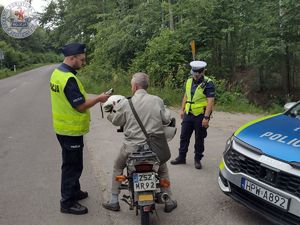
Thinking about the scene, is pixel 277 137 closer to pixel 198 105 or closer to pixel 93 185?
pixel 198 105

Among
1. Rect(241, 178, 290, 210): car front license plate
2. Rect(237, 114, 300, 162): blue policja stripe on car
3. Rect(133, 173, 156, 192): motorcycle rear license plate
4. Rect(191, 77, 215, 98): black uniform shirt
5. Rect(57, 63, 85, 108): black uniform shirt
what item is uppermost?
Rect(57, 63, 85, 108): black uniform shirt

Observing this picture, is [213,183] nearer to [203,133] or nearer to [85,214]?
[203,133]

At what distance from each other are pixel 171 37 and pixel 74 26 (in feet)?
59.7

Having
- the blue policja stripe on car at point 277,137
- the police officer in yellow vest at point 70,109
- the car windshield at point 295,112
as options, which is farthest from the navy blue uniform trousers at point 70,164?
the car windshield at point 295,112

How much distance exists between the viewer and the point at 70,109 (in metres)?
4.21

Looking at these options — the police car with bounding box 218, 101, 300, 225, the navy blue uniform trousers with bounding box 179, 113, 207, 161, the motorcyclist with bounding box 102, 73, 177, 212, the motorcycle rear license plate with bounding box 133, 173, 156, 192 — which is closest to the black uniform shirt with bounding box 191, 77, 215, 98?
the navy blue uniform trousers with bounding box 179, 113, 207, 161

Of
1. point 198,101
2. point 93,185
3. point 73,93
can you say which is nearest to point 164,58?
point 198,101

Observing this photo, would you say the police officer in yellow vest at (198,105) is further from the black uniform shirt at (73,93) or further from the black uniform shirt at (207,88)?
the black uniform shirt at (73,93)

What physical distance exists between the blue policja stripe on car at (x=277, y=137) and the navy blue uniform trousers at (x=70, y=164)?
1.79m

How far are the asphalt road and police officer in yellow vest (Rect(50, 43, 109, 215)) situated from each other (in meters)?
0.41

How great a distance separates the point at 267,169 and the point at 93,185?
8.49 feet

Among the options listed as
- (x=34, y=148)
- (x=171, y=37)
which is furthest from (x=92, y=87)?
(x=34, y=148)

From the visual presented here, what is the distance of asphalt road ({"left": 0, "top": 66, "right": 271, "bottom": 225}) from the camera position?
4410 millimetres

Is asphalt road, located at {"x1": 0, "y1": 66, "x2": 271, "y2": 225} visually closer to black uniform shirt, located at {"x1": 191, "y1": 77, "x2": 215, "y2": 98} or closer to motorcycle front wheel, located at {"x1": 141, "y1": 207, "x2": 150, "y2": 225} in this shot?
motorcycle front wheel, located at {"x1": 141, "y1": 207, "x2": 150, "y2": 225}
